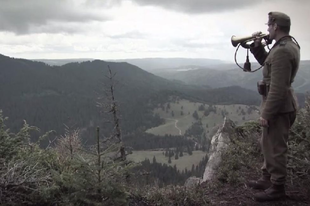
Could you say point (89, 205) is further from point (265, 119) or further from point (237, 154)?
point (237, 154)

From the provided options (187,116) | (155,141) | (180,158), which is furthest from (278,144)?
(187,116)

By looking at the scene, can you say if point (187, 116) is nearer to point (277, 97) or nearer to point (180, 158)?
point (180, 158)

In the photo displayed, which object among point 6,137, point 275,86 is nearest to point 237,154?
point 275,86

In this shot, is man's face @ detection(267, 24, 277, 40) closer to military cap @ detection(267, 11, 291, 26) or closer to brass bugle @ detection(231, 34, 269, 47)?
military cap @ detection(267, 11, 291, 26)

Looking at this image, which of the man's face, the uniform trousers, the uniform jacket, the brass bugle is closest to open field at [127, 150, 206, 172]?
the uniform trousers

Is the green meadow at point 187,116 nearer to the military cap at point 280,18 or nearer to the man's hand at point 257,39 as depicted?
the man's hand at point 257,39

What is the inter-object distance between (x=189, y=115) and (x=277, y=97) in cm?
15716

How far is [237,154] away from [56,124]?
155 metres

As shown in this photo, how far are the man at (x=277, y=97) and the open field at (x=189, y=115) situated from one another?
127m

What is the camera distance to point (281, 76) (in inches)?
163

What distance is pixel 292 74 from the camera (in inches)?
171

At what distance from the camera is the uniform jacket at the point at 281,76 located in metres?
4.15

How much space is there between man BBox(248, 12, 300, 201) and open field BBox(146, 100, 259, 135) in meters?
127

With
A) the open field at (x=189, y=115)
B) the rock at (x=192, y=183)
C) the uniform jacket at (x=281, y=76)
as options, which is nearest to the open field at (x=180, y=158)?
the open field at (x=189, y=115)
